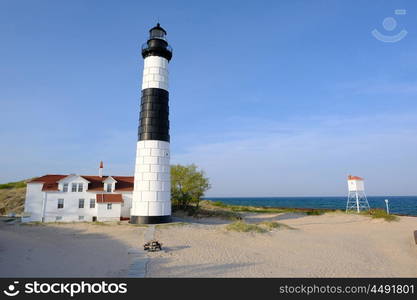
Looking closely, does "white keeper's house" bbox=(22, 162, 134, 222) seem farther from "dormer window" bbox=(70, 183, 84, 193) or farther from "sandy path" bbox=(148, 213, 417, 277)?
"sandy path" bbox=(148, 213, 417, 277)

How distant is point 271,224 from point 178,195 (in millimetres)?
16198

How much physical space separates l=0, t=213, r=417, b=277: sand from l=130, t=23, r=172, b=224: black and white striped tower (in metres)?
2.10

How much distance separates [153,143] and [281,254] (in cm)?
1462

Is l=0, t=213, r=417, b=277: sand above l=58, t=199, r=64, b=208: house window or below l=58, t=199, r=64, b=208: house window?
below

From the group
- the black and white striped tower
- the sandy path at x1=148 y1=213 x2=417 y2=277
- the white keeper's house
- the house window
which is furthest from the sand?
the house window

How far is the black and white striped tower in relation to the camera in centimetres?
2334

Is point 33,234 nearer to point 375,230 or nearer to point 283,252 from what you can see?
point 283,252

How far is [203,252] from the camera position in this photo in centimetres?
1519

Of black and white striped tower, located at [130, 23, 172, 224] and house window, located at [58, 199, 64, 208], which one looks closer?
black and white striped tower, located at [130, 23, 172, 224]

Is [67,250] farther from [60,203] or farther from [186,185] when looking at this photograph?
[186,185]

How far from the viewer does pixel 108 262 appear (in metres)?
12.5

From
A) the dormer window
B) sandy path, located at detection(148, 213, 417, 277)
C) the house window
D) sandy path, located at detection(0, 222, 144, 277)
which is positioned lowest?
sandy path, located at detection(148, 213, 417, 277)

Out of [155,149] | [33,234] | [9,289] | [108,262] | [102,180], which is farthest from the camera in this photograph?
[102,180]

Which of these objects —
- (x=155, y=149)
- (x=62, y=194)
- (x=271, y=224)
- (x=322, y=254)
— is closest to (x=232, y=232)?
(x=271, y=224)
